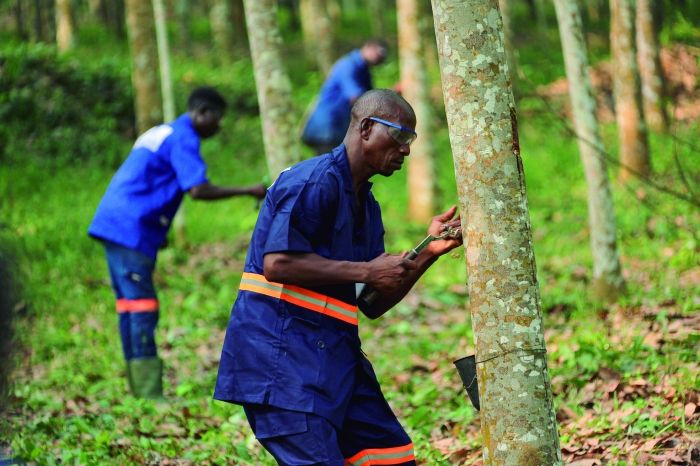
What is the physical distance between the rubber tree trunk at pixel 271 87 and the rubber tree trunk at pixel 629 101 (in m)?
5.62

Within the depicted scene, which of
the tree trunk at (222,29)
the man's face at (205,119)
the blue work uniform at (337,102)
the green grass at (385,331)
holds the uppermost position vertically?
the tree trunk at (222,29)

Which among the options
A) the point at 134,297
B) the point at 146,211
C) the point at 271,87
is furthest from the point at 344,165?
the point at 271,87

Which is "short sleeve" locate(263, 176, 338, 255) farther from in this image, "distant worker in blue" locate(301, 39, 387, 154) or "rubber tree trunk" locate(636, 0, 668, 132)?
"rubber tree trunk" locate(636, 0, 668, 132)

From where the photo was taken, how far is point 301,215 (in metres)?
Answer: 3.67

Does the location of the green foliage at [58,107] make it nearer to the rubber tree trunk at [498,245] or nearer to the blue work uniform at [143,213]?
the blue work uniform at [143,213]

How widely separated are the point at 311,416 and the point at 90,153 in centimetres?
1332

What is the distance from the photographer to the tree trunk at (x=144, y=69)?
12031 millimetres

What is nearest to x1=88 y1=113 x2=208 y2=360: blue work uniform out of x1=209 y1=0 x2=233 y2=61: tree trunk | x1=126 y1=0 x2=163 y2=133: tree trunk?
x1=126 y1=0 x2=163 y2=133: tree trunk

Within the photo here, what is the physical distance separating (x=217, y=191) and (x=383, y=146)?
3.04 m

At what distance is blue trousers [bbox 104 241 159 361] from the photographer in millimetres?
6684

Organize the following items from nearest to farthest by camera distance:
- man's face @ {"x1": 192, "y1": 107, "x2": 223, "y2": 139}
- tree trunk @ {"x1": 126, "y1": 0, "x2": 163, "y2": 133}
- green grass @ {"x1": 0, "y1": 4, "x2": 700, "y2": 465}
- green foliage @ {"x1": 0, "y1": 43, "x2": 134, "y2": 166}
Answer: green grass @ {"x1": 0, "y1": 4, "x2": 700, "y2": 465}, man's face @ {"x1": 192, "y1": 107, "x2": 223, "y2": 139}, tree trunk @ {"x1": 126, "y1": 0, "x2": 163, "y2": 133}, green foliage @ {"x1": 0, "y1": 43, "x2": 134, "y2": 166}

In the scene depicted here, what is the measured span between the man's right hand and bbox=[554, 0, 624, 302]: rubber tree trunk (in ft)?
13.8

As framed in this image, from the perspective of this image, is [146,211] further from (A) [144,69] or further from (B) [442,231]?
(A) [144,69]

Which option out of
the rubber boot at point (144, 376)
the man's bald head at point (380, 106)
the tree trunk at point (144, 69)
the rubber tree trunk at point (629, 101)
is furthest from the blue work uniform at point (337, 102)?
the man's bald head at point (380, 106)
